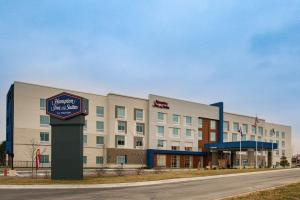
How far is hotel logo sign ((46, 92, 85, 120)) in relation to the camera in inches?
1379

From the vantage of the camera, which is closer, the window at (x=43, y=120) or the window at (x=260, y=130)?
the window at (x=43, y=120)

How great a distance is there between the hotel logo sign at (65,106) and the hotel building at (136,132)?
33.5 m

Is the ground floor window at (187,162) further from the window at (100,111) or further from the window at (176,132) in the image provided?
the window at (100,111)

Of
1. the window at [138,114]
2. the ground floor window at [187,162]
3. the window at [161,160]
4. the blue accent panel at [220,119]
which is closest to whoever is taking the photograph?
the window at [138,114]

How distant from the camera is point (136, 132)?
81500 millimetres

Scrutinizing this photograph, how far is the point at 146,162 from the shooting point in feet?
268

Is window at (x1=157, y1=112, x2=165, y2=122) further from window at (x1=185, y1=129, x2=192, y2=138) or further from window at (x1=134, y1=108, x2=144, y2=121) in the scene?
window at (x1=185, y1=129, x2=192, y2=138)

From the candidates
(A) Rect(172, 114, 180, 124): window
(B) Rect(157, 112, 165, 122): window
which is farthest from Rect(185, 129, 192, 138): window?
(B) Rect(157, 112, 165, 122): window

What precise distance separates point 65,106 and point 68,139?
9.85 feet

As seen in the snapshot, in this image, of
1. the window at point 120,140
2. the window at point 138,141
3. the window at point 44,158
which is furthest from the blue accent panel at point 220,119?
the window at point 44,158

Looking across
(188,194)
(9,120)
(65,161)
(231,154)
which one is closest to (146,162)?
(231,154)

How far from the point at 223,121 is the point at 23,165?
52.3 metres

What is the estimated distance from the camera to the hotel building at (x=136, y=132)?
67.9 metres

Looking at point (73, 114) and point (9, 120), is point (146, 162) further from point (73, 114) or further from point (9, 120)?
point (73, 114)
